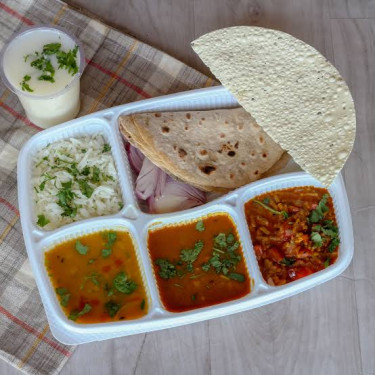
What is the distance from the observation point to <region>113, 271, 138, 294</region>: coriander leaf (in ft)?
9.04

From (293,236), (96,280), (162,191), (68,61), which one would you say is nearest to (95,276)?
(96,280)

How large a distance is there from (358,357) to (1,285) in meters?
1.93

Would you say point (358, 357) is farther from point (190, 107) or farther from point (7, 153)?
point (7, 153)

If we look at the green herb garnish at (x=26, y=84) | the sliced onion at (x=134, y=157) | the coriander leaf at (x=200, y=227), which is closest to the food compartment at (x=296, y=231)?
the coriander leaf at (x=200, y=227)

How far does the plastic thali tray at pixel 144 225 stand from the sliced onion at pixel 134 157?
0.29 feet

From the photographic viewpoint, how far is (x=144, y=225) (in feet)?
9.36

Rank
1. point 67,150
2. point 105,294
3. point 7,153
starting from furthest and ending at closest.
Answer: point 7,153 < point 67,150 < point 105,294

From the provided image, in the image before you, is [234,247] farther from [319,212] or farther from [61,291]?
[61,291]

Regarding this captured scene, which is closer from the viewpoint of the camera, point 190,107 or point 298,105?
point 298,105

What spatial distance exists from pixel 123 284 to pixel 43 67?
45.0 inches

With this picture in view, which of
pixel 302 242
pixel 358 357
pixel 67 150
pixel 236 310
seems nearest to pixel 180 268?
pixel 236 310

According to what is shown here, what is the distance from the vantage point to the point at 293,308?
3.12 meters

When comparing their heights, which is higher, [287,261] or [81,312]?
[81,312]

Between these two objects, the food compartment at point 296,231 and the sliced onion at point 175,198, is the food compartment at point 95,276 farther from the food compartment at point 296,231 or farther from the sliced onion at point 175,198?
the food compartment at point 296,231
